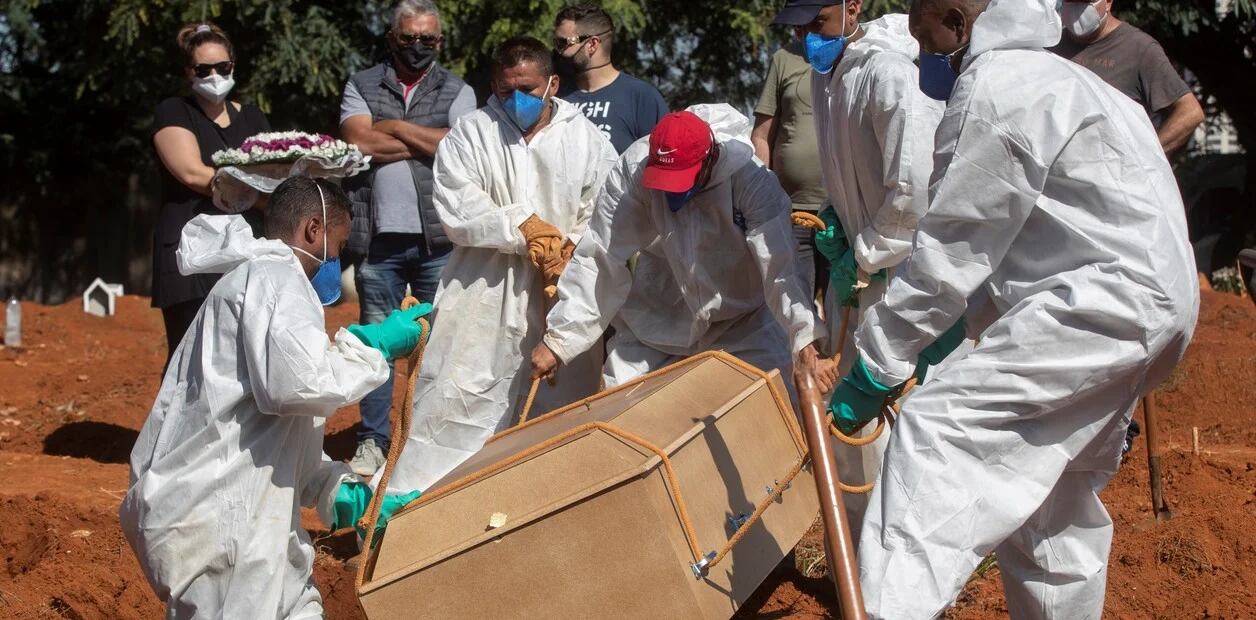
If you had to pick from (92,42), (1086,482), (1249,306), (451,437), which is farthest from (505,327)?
A: (92,42)

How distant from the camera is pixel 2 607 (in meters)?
4.97

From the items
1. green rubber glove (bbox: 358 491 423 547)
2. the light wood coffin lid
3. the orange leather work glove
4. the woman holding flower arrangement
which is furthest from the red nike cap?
the woman holding flower arrangement

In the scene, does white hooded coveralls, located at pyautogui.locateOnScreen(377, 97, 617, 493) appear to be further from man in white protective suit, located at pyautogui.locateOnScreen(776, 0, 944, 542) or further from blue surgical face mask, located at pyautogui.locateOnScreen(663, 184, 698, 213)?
man in white protective suit, located at pyautogui.locateOnScreen(776, 0, 944, 542)

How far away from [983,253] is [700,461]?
3.20ft

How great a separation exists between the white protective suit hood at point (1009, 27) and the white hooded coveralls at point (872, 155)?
2.91 feet

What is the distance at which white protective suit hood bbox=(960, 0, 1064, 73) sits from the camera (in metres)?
3.32

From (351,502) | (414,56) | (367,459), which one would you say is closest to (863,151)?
(351,502)

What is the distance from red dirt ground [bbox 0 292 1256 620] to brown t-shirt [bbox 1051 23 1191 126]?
5.18 feet

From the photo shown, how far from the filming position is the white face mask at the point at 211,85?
583 centimetres

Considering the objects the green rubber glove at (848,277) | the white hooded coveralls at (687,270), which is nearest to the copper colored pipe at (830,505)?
the green rubber glove at (848,277)

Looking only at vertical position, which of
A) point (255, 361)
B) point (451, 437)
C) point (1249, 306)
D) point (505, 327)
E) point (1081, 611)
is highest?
point (255, 361)

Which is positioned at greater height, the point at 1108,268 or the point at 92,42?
the point at 1108,268

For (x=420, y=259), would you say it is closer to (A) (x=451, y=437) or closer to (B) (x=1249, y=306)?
(A) (x=451, y=437)

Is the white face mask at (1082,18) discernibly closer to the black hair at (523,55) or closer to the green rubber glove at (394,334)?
the black hair at (523,55)
